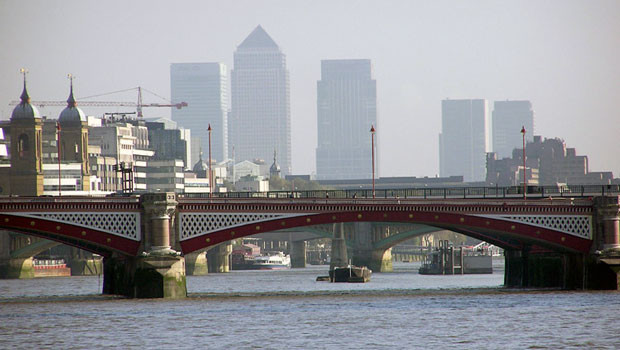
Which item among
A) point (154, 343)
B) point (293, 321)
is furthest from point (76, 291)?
point (154, 343)

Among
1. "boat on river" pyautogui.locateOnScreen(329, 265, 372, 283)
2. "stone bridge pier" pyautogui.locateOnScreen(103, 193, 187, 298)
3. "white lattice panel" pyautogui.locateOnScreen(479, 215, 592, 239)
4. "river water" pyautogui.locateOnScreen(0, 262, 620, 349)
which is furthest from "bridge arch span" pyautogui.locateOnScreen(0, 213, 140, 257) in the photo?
"boat on river" pyautogui.locateOnScreen(329, 265, 372, 283)

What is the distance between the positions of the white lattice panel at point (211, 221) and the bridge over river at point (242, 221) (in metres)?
0.08

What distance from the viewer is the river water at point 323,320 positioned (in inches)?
3292

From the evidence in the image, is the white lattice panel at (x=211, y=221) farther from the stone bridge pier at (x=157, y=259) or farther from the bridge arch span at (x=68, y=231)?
the bridge arch span at (x=68, y=231)

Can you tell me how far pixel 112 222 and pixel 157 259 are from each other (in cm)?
477

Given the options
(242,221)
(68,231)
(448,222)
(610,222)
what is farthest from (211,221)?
(610,222)

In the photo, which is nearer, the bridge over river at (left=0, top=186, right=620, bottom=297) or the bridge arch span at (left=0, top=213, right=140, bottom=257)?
the bridge arch span at (left=0, top=213, right=140, bottom=257)

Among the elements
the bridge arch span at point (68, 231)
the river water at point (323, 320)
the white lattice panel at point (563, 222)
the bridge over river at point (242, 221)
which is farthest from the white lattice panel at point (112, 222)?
the white lattice panel at point (563, 222)

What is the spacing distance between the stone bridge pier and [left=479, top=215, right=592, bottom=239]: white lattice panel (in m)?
27.2

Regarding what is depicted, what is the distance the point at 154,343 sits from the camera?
8362cm

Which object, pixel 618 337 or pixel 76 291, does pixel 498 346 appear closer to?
pixel 618 337

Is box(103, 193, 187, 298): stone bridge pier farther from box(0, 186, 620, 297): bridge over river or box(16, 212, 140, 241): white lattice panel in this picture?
box(16, 212, 140, 241): white lattice panel

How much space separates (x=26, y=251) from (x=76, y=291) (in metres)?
44.5

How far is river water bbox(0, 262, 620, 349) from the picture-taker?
83.6 meters
